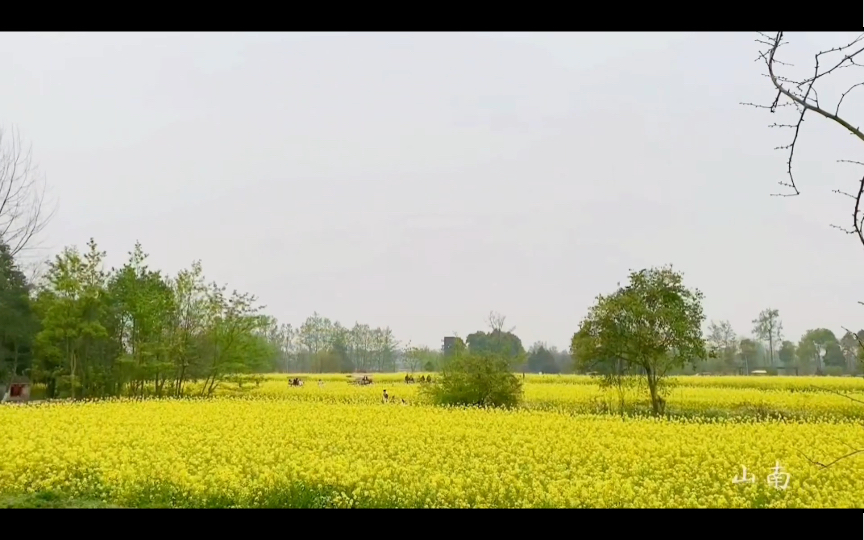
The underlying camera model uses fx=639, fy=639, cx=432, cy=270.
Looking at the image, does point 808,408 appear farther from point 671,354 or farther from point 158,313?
point 158,313

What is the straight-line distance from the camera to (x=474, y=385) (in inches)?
310

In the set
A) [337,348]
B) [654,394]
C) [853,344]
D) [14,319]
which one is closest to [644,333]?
[654,394]

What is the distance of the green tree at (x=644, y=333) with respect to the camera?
22.6ft

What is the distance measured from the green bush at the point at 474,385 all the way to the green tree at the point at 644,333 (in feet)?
3.35

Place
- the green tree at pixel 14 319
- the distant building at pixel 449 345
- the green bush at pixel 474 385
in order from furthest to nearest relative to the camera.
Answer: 1. the green bush at pixel 474 385
2. the distant building at pixel 449 345
3. the green tree at pixel 14 319

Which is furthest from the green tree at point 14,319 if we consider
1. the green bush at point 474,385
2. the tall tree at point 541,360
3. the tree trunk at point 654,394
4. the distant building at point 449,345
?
the tree trunk at point 654,394

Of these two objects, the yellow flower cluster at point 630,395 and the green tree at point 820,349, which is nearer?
the green tree at point 820,349

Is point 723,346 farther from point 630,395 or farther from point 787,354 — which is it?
point 630,395

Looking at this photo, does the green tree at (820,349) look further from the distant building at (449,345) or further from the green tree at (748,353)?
the distant building at (449,345)
